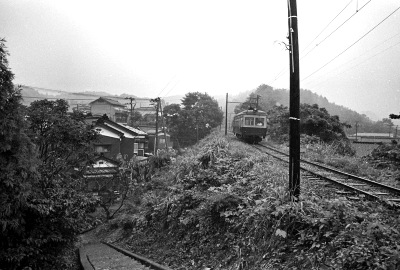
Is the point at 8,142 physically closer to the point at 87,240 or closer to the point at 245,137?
the point at 87,240

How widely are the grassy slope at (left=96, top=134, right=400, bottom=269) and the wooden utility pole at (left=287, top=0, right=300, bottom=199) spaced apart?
1.40 feet

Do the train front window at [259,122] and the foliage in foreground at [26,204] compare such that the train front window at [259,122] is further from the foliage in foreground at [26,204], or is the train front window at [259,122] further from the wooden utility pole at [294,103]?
the foliage in foreground at [26,204]

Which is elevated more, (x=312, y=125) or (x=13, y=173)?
(x=312, y=125)

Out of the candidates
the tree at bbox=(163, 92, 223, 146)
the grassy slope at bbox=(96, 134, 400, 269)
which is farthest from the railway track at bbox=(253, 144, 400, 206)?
the tree at bbox=(163, 92, 223, 146)

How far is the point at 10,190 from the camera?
601cm

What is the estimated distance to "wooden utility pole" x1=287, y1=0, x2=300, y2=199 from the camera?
6605 millimetres

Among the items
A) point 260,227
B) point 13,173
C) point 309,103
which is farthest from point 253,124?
point 309,103

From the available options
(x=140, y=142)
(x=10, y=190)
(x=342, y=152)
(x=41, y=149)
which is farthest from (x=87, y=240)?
(x=140, y=142)

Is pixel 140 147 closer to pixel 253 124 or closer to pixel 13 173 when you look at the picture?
pixel 253 124

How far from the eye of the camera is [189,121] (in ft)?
145

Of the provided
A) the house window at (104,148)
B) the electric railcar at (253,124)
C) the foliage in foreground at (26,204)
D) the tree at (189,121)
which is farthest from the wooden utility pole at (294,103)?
the tree at (189,121)

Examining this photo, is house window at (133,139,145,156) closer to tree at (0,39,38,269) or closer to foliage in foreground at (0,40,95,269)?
foliage in foreground at (0,40,95,269)

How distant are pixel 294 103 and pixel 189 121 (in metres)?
37.9

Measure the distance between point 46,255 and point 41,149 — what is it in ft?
19.3
